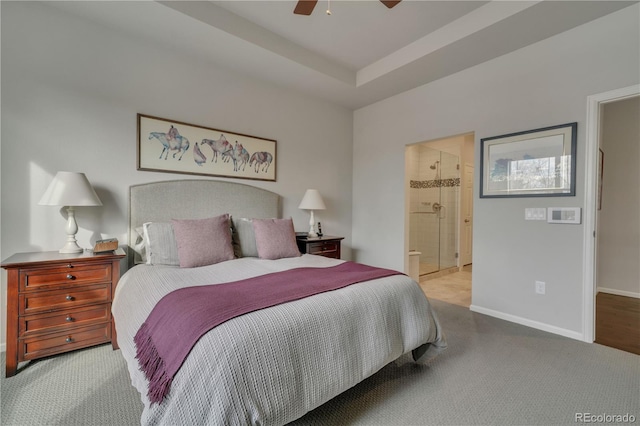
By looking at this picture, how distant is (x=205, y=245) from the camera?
7.80 feet

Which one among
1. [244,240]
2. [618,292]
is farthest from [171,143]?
[618,292]

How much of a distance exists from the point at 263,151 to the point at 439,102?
2.27 meters

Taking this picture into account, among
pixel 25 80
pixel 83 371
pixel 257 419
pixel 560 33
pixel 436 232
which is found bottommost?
pixel 83 371

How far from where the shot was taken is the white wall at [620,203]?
3641 mm

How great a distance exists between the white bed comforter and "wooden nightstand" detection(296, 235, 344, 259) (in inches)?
54.3

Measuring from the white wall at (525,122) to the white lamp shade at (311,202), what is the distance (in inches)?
44.3

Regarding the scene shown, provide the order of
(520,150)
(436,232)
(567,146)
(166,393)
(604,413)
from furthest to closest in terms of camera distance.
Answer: (436,232)
(520,150)
(567,146)
(604,413)
(166,393)

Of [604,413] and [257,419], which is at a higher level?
[257,419]

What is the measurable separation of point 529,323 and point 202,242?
3.20 m

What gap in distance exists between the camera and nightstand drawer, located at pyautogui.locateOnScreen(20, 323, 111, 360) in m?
1.92

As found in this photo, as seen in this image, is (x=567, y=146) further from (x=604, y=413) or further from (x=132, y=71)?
(x=132, y=71)

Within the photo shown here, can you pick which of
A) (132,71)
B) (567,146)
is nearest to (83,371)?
(132,71)

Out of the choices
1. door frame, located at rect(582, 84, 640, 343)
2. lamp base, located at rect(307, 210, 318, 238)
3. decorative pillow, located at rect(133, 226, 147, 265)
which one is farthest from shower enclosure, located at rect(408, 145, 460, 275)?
decorative pillow, located at rect(133, 226, 147, 265)

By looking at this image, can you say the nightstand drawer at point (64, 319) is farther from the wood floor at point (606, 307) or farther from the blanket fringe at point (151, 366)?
the wood floor at point (606, 307)
